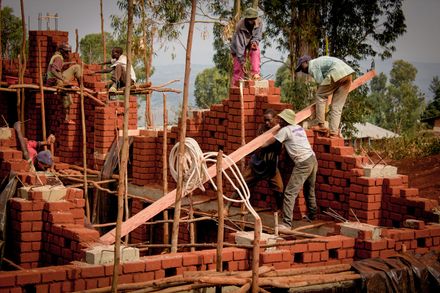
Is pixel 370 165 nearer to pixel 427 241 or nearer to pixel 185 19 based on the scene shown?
pixel 427 241

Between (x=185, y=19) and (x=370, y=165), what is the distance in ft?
49.0

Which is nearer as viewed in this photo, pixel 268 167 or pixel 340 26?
pixel 268 167

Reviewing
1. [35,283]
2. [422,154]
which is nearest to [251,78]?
[35,283]

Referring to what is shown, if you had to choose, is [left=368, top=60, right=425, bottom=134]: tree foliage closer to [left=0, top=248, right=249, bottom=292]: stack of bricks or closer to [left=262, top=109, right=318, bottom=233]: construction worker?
[left=262, top=109, right=318, bottom=233]: construction worker

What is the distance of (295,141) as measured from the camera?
1202 cm

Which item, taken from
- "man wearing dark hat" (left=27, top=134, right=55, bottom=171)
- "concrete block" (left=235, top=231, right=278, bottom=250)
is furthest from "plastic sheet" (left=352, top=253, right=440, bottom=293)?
"man wearing dark hat" (left=27, top=134, right=55, bottom=171)

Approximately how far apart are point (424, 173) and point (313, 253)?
27.7 feet

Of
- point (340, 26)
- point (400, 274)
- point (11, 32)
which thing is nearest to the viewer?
point (400, 274)

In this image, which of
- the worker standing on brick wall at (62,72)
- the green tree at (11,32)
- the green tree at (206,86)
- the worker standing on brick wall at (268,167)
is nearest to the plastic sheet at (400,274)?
the worker standing on brick wall at (268,167)

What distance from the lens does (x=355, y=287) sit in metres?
10.1

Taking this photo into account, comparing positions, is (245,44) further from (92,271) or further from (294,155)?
(92,271)

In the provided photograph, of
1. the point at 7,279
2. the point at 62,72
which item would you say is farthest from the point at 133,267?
the point at 62,72

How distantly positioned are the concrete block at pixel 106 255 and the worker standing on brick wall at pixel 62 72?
7929 mm

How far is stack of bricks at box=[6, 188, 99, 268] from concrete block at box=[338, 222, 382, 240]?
9.70ft
